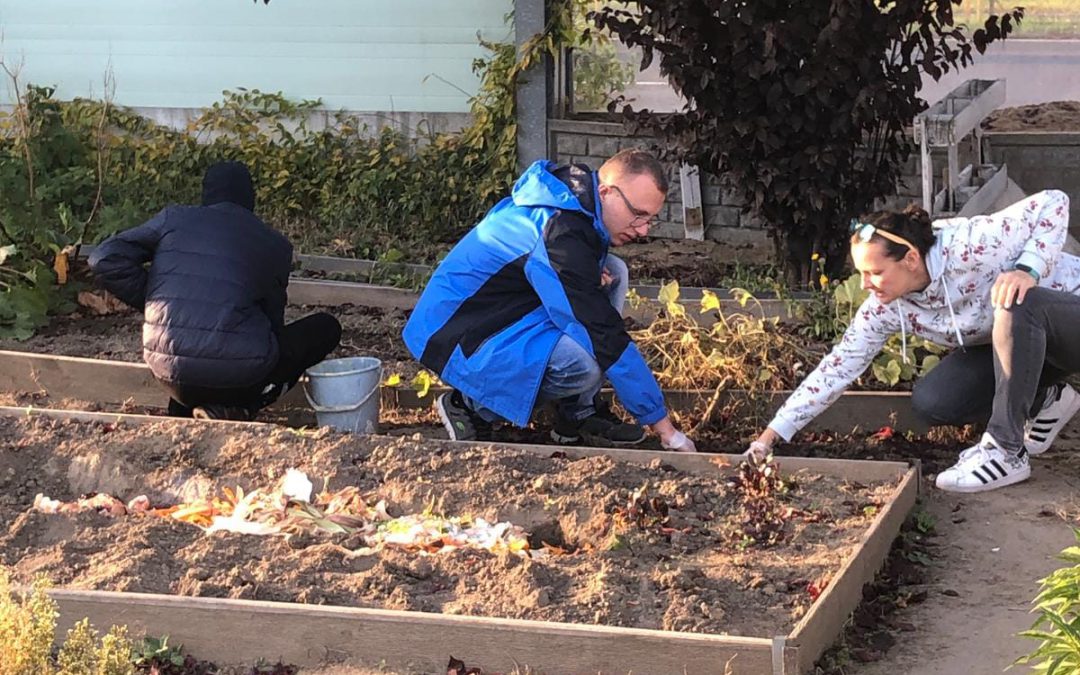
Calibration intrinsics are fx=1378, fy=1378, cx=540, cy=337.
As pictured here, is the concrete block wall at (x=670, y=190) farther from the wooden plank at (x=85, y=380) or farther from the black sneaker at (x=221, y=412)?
the black sneaker at (x=221, y=412)

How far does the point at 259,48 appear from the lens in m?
10.3

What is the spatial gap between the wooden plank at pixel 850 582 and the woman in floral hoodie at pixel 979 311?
415 millimetres

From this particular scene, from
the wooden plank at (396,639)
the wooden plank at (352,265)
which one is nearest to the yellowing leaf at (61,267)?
the wooden plank at (352,265)

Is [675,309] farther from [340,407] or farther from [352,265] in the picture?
[352,265]

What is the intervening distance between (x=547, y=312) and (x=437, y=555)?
4.57 ft

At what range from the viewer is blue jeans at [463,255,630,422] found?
17.2 feet

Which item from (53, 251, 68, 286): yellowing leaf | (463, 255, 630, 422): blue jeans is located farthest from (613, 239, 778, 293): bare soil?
(53, 251, 68, 286): yellowing leaf

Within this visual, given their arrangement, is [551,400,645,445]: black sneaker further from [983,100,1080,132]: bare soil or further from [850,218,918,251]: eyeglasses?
[983,100,1080,132]: bare soil

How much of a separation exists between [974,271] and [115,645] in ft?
10.3

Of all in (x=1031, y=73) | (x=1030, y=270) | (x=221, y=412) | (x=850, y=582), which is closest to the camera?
(x=850, y=582)

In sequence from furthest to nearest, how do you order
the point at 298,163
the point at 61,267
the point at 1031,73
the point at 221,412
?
the point at 1031,73 → the point at 298,163 → the point at 61,267 → the point at 221,412

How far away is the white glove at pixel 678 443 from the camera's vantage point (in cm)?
515

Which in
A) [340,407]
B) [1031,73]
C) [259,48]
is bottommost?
[340,407]

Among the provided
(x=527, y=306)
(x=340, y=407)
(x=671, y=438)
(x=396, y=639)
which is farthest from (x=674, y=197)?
A: (x=396, y=639)
